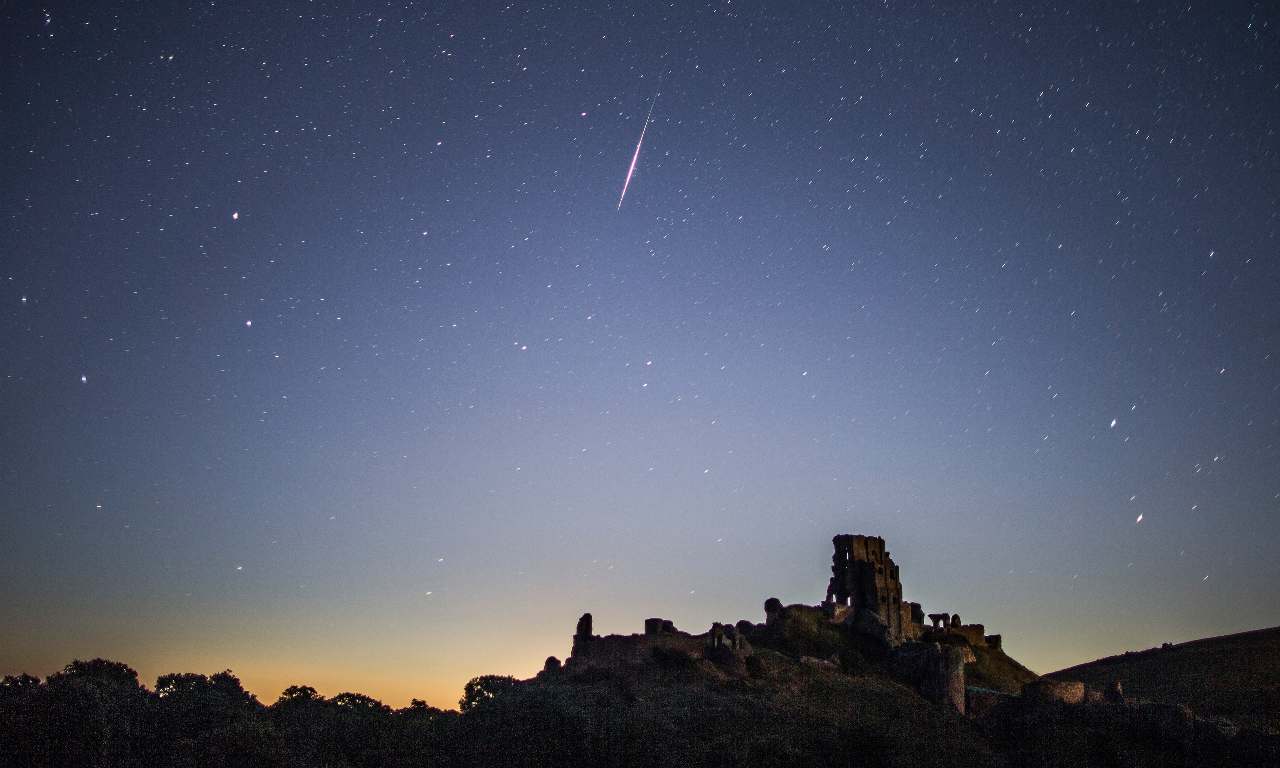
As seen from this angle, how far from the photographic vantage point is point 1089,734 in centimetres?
5384

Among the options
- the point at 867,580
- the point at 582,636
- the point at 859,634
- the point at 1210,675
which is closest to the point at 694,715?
the point at 582,636

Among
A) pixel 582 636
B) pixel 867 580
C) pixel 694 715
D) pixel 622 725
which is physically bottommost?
pixel 622 725

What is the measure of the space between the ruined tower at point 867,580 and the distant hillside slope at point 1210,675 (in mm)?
19277

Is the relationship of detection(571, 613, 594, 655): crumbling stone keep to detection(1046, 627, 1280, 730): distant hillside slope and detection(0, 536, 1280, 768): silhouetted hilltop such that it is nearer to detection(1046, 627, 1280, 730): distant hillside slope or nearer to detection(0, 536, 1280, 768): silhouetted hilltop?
detection(0, 536, 1280, 768): silhouetted hilltop

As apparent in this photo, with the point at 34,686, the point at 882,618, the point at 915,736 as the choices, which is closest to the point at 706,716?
the point at 915,736

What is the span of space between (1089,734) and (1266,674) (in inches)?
1294

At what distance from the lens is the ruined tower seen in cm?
8888

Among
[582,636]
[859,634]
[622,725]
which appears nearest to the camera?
[622,725]

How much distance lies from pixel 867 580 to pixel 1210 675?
30.2 meters

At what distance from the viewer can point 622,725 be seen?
44.6 m

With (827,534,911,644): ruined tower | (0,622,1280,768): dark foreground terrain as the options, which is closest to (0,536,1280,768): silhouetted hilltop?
(0,622,1280,768): dark foreground terrain

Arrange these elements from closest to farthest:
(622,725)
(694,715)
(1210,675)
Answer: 1. (622,725)
2. (694,715)
3. (1210,675)

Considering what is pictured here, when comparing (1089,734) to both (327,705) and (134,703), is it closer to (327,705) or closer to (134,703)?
(327,705)

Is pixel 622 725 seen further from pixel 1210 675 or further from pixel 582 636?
pixel 1210 675
